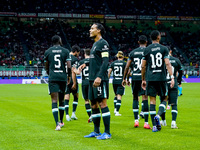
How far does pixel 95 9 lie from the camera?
58.6m

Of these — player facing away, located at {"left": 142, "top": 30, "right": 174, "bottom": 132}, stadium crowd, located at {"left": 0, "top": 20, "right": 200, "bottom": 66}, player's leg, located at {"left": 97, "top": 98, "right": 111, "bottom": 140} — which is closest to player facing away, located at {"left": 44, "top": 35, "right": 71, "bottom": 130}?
player's leg, located at {"left": 97, "top": 98, "right": 111, "bottom": 140}

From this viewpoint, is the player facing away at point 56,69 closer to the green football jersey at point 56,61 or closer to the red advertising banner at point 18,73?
the green football jersey at point 56,61

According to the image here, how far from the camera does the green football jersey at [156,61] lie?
26.9 feet

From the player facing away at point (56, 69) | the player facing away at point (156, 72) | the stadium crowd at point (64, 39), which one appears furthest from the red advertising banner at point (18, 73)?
the player facing away at point (156, 72)

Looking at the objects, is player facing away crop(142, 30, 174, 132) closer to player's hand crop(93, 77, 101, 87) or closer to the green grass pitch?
the green grass pitch

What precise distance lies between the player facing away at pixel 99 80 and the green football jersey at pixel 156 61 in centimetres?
147

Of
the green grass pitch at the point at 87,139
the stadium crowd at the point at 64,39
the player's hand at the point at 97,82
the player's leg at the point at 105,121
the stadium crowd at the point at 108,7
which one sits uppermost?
the stadium crowd at the point at 108,7

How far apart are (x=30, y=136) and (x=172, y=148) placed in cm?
320

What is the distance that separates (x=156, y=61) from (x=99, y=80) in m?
1.94

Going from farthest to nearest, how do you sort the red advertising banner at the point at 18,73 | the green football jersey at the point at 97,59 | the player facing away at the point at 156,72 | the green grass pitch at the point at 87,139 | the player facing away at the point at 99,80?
1. the red advertising banner at the point at 18,73
2. the player facing away at the point at 156,72
3. the green football jersey at the point at 97,59
4. the player facing away at the point at 99,80
5. the green grass pitch at the point at 87,139

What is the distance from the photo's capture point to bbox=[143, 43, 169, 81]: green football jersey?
8203 millimetres

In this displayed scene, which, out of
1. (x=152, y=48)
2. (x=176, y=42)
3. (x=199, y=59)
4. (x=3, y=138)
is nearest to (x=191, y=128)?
(x=152, y=48)

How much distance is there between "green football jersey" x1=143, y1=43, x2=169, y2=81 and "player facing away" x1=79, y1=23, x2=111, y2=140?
147cm

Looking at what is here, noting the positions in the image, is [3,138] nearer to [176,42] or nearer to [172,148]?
[172,148]
